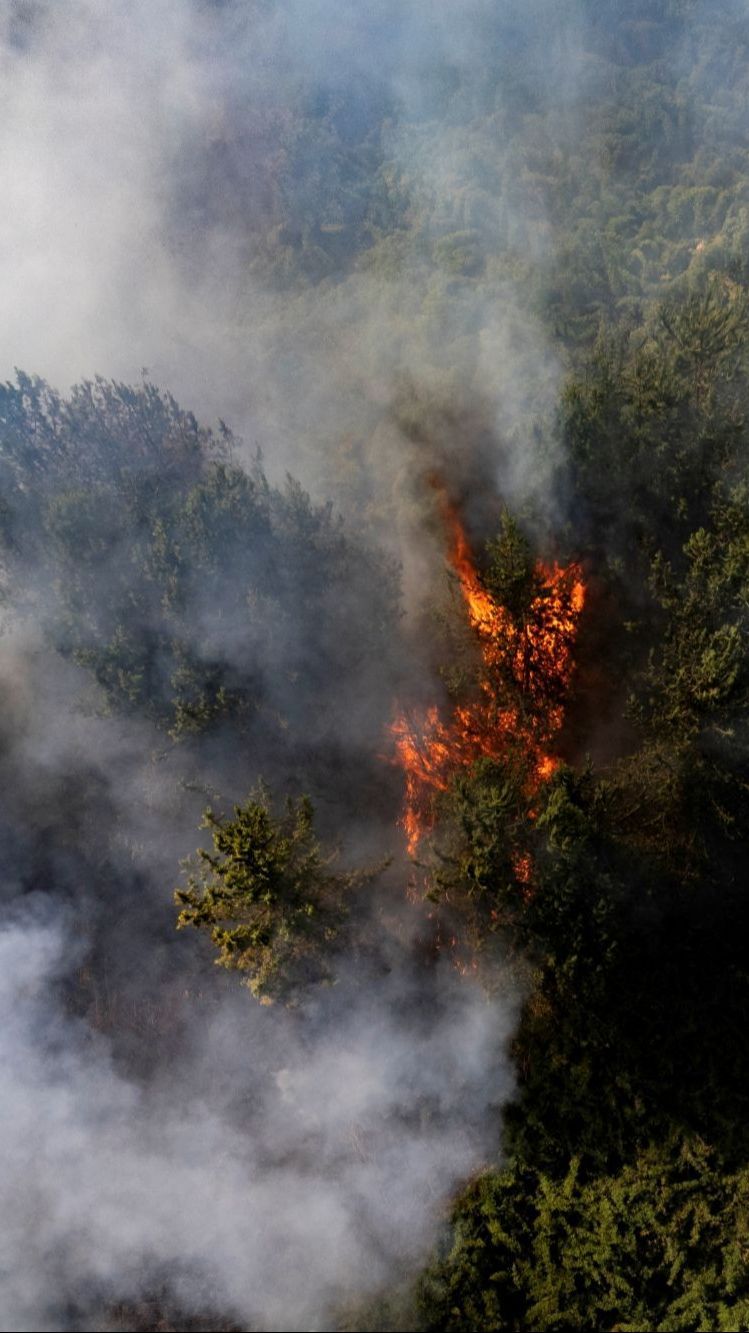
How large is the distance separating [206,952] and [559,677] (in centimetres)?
1314

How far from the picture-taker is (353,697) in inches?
885

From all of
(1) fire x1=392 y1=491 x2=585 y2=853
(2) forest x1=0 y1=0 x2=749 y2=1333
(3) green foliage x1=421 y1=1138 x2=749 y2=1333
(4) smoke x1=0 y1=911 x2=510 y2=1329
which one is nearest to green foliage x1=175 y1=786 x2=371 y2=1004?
(2) forest x1=0 y1=0 x2=749 y2=1333

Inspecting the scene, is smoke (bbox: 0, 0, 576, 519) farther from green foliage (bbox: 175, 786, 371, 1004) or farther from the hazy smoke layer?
green foliage (bbox: 175, 786, 371, 1004)

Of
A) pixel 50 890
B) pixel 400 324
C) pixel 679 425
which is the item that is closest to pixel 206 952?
pixel 50 890

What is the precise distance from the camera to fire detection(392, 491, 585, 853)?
794 inches

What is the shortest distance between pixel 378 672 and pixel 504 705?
170 inches

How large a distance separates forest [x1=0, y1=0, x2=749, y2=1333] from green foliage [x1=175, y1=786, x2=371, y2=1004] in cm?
11

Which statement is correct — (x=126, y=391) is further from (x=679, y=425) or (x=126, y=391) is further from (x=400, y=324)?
(x=679, y=425)

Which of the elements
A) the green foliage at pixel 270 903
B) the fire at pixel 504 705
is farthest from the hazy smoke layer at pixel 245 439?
the green foliage at pixel 270 903

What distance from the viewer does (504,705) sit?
20922mm

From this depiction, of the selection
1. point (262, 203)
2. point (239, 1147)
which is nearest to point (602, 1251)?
point (239, 1147)

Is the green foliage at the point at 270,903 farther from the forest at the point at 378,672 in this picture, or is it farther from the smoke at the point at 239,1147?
the smoke at the point at 239,1147

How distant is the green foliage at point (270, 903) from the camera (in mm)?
14703

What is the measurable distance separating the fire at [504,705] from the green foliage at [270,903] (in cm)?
471
